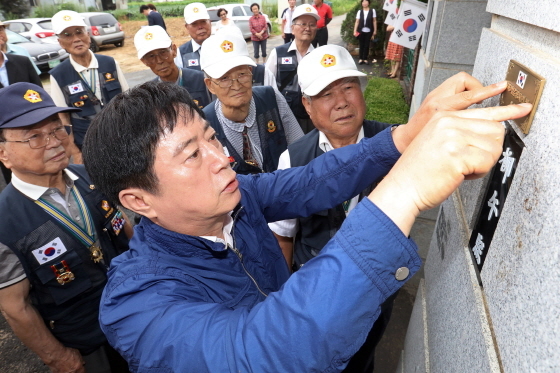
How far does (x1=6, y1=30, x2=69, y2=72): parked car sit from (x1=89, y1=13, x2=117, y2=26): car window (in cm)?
571

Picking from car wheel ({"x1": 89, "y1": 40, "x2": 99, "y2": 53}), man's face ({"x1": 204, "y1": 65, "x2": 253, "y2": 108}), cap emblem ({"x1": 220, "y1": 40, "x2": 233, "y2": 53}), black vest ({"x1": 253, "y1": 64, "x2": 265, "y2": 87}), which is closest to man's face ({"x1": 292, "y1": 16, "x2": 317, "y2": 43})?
black vest ({"x1": 253, "y1": 64, "x2": 265, "y2": 87})

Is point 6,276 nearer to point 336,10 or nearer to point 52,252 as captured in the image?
point 52,252

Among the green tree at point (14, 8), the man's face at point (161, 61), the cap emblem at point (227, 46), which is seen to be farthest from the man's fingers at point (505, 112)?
the green tree at point (14, 8)

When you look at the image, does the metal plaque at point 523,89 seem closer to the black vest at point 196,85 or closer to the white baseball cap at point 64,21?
the black vest at point 196,85

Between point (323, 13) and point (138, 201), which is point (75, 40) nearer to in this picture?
point (138, 201)

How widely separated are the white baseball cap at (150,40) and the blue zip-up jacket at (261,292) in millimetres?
2629

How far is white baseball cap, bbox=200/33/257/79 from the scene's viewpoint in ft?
9.20

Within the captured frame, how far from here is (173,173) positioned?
1.16 m

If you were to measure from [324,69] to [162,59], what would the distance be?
6.77 feet

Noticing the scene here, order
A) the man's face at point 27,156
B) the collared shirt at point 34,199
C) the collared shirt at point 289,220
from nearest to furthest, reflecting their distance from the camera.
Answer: the collared shirt at point 34,199 → the man's face at point 27,156 → the collared shirt at point 289,220

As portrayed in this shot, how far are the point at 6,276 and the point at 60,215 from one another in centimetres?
36

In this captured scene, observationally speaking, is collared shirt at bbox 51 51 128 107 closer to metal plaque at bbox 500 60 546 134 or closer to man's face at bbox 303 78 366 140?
man's face at bbox 303 78 366 140

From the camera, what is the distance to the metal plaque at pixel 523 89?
29.8 inches

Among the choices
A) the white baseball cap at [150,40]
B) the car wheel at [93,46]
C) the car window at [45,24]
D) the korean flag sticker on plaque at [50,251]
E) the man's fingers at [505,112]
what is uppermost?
the man's fingers at [505,112]
